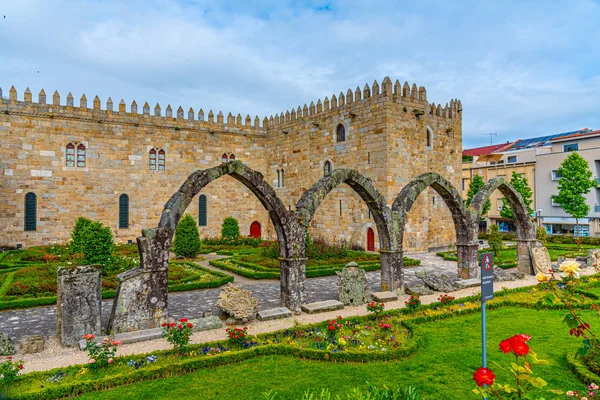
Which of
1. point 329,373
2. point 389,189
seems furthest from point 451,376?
point 389,189

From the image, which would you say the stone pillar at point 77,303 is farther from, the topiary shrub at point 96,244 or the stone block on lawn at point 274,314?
the topiary shrub at point 96,244

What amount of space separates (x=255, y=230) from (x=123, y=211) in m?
9.23

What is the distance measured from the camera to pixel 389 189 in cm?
2130

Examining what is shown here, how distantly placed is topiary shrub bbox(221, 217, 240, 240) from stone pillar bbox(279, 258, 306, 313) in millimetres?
16824

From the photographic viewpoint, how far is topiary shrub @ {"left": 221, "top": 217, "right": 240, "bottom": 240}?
1062 inches

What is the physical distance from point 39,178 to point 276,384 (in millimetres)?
22195

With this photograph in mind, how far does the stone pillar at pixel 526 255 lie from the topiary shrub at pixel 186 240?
1472cm

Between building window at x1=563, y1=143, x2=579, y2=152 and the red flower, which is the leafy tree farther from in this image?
building window at x1=563, y1=143, x2=579, y2=152

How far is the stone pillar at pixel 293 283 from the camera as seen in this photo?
10.4 m

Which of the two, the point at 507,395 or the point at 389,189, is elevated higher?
the point at 389,189

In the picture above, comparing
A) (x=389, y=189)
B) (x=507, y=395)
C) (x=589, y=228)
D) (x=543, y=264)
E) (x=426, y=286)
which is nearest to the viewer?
(x=507, y=395)

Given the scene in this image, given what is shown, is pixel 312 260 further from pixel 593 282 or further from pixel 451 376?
pixel 451 376

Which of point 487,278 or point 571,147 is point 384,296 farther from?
point 571,147

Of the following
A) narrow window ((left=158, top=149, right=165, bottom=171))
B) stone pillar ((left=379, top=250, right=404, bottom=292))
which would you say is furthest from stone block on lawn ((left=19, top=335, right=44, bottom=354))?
narrow window ((left=158, top=149, right=165, bottom=171))
